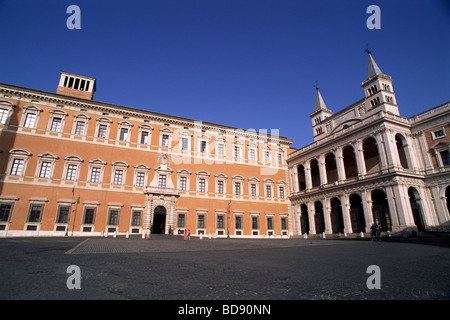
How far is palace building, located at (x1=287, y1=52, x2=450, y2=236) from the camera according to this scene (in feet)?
74.8

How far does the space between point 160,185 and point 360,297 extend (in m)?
25.5

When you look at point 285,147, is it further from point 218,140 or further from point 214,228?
point 214,228

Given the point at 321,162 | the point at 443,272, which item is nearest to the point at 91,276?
the point at 443,272

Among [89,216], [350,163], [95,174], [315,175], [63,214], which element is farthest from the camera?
[315,175]

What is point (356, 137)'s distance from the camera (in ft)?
87.8

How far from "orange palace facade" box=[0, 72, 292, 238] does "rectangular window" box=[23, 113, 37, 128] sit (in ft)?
0.37

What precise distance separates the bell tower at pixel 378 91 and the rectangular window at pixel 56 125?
132 feet

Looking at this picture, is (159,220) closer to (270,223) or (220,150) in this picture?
(220,150)

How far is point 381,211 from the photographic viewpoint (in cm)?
2662

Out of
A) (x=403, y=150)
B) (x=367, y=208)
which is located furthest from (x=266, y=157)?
(x=403, y=150)

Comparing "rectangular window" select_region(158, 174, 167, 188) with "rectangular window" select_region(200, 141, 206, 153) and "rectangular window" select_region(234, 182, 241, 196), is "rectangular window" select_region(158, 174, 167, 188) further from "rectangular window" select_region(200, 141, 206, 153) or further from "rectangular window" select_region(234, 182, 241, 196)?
"rectangular window" select_region(234, 182, 241, 196)

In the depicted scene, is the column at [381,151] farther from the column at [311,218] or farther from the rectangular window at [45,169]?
the rectangular window at [45,169]

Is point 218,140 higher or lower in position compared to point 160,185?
higher

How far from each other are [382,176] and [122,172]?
2634 cm
